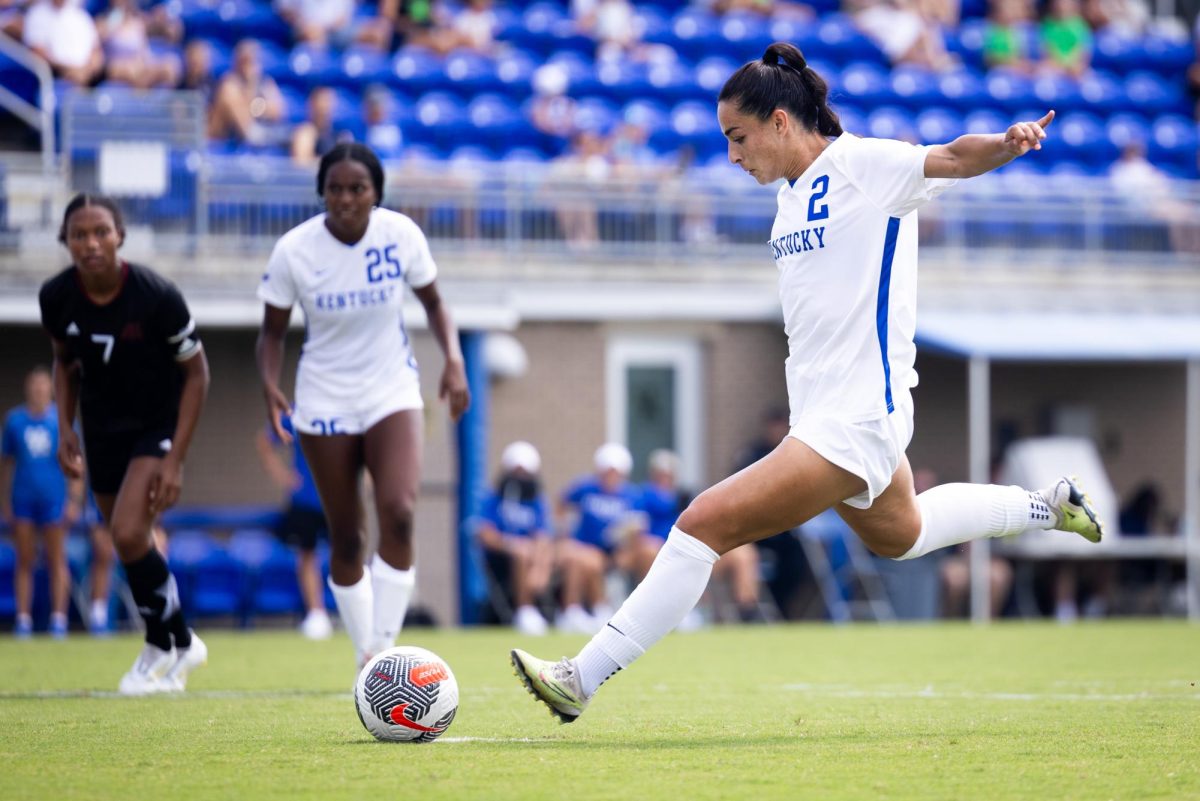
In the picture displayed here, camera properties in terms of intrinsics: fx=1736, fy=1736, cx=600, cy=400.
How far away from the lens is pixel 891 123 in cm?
2080

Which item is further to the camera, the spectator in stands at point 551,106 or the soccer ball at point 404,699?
the spectator in stands at point 551,106

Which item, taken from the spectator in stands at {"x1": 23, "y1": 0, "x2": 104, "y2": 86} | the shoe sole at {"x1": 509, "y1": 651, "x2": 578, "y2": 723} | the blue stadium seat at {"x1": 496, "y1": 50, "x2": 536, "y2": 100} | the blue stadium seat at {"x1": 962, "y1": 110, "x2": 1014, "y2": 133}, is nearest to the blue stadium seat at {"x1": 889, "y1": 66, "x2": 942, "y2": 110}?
the blue stadium seat at {"x1": 962, "y1": 110, "x2": 1014, "y2": 133}

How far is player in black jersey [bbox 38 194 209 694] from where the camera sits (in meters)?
7.66

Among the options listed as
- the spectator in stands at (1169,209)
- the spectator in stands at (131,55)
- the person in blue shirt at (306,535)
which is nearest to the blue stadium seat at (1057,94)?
the spectator in stands at (1169,209)

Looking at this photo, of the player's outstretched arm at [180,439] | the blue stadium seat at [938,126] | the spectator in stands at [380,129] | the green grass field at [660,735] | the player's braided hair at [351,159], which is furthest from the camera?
the blue stadium seat at [938,126]

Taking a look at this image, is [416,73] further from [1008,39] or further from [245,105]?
[1008,39]

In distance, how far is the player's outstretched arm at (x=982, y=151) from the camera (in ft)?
17.4

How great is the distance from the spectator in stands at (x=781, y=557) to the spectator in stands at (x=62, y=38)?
25.4 ft

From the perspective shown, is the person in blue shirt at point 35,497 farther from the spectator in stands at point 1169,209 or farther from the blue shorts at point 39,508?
the spectator in stands at point 1169,209

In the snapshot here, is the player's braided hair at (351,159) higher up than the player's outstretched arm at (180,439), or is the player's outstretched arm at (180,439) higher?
the player's braided hair at (351,159)

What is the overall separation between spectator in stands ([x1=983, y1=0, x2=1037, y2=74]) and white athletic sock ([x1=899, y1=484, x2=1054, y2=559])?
1739cm

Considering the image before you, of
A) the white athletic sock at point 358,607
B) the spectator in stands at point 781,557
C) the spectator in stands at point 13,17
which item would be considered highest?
the spectator in stands at point 13,17

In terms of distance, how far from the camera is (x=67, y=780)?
4.76m

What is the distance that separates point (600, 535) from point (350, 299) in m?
8.91
